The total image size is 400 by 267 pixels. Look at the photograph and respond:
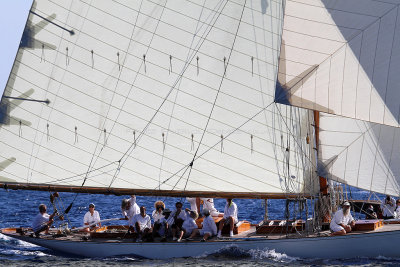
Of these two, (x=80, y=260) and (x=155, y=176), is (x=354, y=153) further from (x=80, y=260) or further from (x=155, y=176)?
(x=80, y=260)

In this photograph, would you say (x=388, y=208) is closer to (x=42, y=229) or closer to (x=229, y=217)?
(x=229, y=217)

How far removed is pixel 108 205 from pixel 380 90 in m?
33.1

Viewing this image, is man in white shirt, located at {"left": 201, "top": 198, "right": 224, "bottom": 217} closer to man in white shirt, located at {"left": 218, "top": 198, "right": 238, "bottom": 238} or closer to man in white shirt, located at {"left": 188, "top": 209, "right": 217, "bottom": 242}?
man in white shirt, located at {"left": 218, "top": 198, "right": 238, "bottom": 238}

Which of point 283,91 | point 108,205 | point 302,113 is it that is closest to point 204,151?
point 302,113

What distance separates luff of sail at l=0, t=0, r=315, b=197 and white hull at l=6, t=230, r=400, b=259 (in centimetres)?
177

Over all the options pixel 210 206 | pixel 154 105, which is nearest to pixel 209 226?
pixel 210 206

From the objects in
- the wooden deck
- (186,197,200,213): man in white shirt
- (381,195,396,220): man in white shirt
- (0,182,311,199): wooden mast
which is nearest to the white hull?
the wooden deck

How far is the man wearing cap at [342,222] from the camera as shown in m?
21.2

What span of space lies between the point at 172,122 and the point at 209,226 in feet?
11.1

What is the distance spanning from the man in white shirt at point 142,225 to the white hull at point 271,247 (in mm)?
331

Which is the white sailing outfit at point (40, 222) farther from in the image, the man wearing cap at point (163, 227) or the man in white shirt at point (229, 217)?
the man in white shirt at point (229, 217)

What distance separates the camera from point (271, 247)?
71.1 ft

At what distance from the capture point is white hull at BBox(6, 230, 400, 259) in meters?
20.9

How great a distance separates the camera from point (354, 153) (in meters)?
21.8
